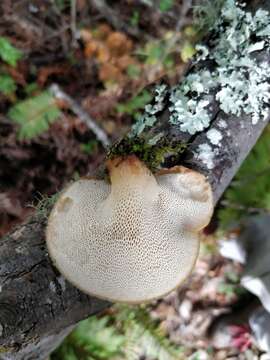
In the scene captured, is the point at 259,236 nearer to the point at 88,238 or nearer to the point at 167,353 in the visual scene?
the point at 167,353

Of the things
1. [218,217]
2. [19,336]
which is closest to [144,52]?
[218,217]

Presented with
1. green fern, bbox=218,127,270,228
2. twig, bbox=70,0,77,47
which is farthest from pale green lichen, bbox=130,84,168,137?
twig, bbox=70,0,77,47

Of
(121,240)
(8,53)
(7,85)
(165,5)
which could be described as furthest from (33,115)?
(121,240)

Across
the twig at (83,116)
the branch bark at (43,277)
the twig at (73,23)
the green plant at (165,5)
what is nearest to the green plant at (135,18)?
the green plant at (165,5)

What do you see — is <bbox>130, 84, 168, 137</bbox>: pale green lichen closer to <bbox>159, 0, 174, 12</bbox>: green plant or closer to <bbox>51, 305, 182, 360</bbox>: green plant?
<bbox>51, 305, 182, 360</bbox>: green plant

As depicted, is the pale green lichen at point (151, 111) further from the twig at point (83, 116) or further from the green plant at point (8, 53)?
the green plant at point (8, 53)

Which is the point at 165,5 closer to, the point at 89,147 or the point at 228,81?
the point at 89,147
